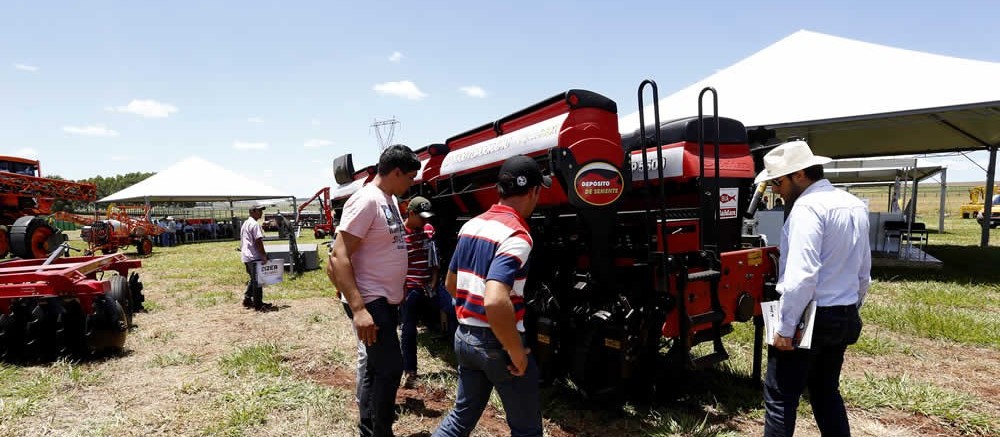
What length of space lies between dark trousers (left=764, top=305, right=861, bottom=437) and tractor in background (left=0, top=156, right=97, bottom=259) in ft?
55.5

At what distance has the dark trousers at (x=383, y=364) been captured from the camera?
9.96 ft

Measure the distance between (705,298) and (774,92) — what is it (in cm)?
1085

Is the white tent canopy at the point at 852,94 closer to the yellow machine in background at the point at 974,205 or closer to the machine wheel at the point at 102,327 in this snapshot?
the machine wheel at the point at 102,327

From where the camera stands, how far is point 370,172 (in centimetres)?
764

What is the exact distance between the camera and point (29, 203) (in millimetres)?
17172

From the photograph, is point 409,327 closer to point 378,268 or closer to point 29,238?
point 378,268

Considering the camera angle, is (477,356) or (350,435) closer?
(477,356)

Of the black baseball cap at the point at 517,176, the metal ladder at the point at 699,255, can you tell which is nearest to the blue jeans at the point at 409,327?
the metal ladder at the point at 699,255

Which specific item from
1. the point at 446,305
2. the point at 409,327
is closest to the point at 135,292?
the point at 446,305

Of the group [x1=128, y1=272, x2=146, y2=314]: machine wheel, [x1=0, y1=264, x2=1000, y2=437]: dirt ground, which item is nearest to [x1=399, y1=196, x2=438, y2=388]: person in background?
[x1=0, y1=264, x2=1000, y2=437]: dirt ground

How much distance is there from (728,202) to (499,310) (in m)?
2.80

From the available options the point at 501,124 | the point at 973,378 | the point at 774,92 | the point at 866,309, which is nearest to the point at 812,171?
the point at 501,124

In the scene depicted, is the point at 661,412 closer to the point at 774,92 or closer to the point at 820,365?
the point at 820,365

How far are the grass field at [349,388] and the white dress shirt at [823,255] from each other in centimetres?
149
